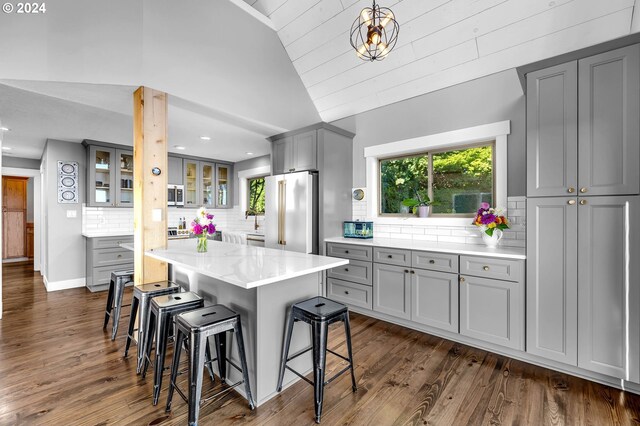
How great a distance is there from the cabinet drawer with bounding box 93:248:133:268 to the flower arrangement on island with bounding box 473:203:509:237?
16.9ft

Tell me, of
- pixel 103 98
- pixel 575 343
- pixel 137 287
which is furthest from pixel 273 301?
pixel 103 98

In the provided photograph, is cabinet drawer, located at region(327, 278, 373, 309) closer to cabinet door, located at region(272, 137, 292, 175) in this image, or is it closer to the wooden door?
cabinet door, located at region(272, 137, 292, 175)

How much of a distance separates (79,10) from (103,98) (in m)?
0.77

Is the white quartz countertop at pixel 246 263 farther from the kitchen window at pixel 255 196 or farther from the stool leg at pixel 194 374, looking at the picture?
the kitchen window at pixel 255 196

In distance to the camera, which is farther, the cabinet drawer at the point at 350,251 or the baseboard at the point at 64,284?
the baseboard at the point at 64,284

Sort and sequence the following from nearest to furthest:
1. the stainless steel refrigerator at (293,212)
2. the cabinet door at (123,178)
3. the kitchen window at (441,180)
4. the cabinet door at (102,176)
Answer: the kitchen window at (441,180) < the stainless steel refrigerator at (293,212) < the cabinet door at (102,176) < the cabinet door at (123,178)

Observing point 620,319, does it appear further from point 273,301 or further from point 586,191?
point 273,301

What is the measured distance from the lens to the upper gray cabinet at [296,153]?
386 cm

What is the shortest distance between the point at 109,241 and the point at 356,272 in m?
3.99

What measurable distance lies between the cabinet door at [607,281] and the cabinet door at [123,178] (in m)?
6.08

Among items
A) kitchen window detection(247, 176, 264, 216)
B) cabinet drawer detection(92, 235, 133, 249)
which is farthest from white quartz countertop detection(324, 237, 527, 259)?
cabinet drawer detection(92, 235, 133, 249)

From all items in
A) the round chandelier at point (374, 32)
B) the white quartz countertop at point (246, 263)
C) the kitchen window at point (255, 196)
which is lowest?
the white quartz countertop at point (246, 263)

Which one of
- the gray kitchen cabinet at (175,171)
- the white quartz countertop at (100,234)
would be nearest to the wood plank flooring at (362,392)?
the white quartz countertop at (100,234)

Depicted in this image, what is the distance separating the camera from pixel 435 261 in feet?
9.09
